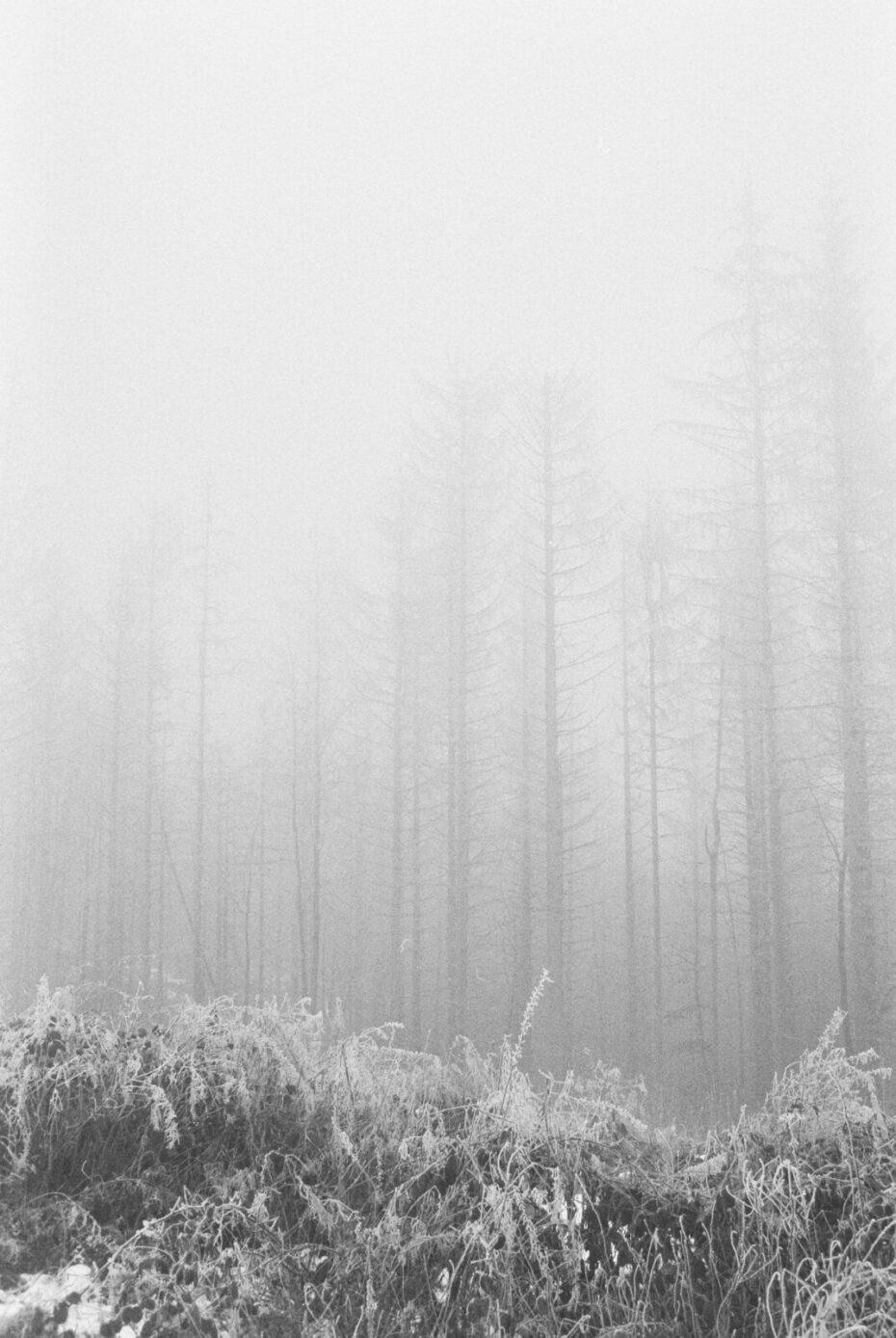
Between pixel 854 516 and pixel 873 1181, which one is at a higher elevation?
pixel 854 516

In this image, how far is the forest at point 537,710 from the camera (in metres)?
14.1

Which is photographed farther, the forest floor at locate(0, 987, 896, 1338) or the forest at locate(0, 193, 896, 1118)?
the forest at locate(0, 193, 896, 1118)

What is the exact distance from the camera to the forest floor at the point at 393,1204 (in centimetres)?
243

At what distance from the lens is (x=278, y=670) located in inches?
908

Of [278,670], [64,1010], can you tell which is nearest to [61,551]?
[278,670]

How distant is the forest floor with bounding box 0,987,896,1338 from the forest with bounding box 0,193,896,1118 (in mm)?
8159

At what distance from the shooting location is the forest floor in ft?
7.98

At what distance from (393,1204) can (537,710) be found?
19563mm

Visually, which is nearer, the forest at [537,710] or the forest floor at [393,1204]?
the forest floor at [393,1204]

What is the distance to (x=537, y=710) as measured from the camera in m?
22.2

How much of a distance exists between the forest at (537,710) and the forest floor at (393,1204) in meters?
8.16

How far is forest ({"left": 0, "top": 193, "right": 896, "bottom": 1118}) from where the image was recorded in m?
14.1

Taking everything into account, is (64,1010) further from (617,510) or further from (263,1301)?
(617,510)

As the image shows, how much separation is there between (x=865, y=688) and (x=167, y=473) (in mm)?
19331
